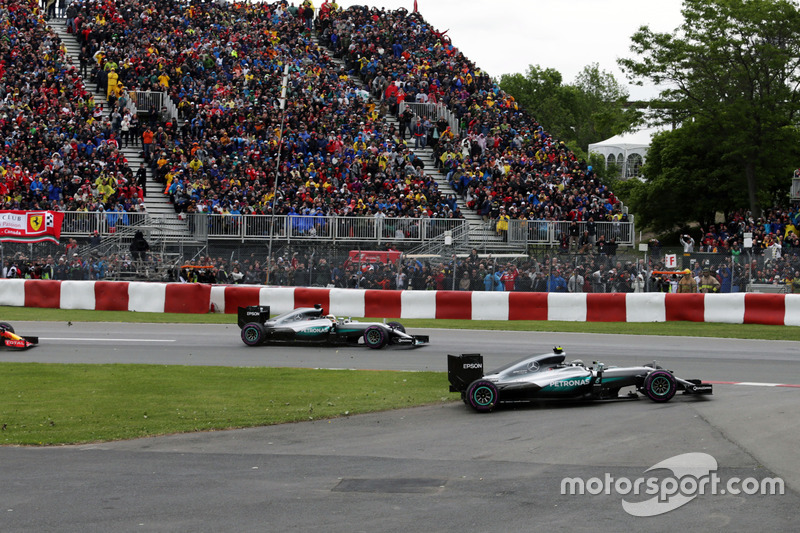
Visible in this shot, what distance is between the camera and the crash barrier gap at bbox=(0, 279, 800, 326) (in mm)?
23328

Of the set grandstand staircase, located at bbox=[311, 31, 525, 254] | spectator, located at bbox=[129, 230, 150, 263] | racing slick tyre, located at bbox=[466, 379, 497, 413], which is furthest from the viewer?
grandstand staircase, located at bbox=[311, 31, 525, 254]

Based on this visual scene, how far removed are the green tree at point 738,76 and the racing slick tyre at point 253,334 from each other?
97.5ft

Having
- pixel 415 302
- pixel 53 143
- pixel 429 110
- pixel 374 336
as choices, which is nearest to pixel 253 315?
pixel 374 336

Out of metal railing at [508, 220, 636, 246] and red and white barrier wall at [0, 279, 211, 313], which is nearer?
red and white barrier wall at [0, 279, 211, 313]

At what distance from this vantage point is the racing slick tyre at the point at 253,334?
19344mm

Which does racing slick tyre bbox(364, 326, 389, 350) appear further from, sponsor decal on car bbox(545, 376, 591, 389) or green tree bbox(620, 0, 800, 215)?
green tree bbox(620, 0, 800, 215)

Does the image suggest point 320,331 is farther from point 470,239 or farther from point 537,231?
point 537,231

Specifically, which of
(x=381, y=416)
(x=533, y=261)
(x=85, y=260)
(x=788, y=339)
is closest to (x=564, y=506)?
(x=381, y=416)

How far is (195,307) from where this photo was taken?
26.0 m

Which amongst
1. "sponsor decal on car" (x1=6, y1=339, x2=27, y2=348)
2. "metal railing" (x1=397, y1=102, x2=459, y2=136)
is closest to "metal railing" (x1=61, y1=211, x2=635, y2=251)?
"metal railing" (x1=397, y1=102, x2=459, y2=136)

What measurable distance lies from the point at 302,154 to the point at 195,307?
39.4 ft

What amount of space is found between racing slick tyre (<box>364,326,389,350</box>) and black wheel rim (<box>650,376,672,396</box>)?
22.9 feet

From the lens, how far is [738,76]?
142ft

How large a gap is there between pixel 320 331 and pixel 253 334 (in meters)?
1.36
